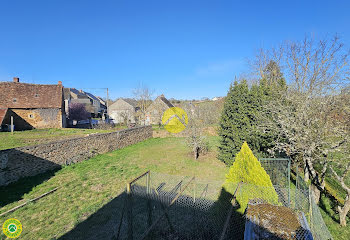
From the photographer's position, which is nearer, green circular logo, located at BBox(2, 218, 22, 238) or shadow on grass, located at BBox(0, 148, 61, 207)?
green circular logo, located at BBox(2, 218, 22, 238)

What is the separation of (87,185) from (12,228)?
2811mm

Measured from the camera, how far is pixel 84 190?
22.9 feet

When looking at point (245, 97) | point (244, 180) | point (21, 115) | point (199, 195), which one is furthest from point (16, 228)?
point (21, 115)

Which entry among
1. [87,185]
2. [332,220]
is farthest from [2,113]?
[332,220]

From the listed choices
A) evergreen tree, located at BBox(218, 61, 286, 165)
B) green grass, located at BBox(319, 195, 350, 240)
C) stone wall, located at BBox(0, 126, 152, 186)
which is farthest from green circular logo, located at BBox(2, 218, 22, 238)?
evergreen tree, located at BBox(218, 61, 286, 165)

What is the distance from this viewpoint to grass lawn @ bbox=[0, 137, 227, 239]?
503 centimetres

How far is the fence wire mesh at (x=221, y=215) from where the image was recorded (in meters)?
2.74

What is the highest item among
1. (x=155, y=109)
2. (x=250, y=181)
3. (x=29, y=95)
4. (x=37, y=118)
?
(x=29, y=95)

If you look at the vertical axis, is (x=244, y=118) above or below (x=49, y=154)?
above

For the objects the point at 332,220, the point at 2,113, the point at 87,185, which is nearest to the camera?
the point at 332,220

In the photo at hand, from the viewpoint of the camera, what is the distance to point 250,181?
5.13 m

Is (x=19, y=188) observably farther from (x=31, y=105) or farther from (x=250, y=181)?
(x=31, y=105)

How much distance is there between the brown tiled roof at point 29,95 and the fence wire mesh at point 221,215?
18.3 m

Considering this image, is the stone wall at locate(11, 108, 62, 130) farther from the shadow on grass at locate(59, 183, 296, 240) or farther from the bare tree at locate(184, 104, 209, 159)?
the shadow on grass at locate(59, 183, 296, 240)
